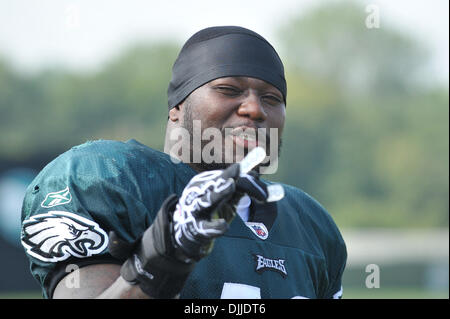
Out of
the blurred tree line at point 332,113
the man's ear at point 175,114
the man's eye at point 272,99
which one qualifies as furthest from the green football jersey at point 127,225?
the blurred tree line at point 332,113

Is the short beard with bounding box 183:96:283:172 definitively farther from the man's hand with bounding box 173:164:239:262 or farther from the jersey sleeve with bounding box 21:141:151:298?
the man's hand with bounding box 173:164:239:262

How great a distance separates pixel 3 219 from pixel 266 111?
28.0ft

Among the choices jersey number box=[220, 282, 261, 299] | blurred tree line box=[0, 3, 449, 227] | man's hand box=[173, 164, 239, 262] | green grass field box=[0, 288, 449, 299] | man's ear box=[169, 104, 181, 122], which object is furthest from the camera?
blurred tree line box=[0, 3, 449, 227]

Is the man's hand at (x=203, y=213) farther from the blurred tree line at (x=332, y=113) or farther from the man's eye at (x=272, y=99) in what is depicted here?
the blurred tree line at (x=332, y=113)

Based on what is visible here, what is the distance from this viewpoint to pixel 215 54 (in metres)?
2.66

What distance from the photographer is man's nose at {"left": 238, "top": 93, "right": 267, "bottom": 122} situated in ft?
8.27

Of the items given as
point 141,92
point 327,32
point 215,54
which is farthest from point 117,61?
point 215,54

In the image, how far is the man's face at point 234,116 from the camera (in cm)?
251

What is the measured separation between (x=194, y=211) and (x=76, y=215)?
1.58ft

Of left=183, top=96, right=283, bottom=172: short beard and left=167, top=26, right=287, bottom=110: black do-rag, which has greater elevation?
left=167, top=26, right=287, bottom=110: black do-rag

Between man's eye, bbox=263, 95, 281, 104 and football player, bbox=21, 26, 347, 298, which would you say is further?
man's eye, bbox=263, 95, 281, 104

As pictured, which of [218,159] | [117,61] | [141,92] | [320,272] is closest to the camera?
[218,159]

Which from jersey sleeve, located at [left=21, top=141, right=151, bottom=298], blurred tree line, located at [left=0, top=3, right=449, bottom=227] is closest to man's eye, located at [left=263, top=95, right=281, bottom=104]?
jersey sleeve, located at [left=21, top=141, right=151, bottom=298]
